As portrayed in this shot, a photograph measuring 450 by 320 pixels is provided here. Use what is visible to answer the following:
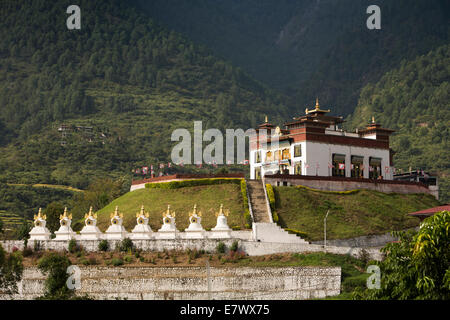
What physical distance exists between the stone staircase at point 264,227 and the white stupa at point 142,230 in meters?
9.19

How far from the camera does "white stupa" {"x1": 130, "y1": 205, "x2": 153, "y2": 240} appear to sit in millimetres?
69750

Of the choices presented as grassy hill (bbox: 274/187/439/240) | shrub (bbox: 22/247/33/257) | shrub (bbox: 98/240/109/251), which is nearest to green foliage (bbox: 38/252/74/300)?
shrub (bbox: 98/240/109/251)

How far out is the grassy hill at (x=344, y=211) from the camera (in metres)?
73.2

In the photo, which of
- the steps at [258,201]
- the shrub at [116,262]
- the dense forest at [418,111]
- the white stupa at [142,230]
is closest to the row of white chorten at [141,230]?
the white stupa at [142,230]

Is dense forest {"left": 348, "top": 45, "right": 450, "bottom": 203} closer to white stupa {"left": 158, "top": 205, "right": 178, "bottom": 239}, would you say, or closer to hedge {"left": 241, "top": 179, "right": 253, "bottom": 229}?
hedge {"left": 241, "top": 179, "right": 253, "bottom": 229}

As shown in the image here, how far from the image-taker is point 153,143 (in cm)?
17688

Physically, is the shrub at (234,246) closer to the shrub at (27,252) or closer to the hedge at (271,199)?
the hedge at (271,199)

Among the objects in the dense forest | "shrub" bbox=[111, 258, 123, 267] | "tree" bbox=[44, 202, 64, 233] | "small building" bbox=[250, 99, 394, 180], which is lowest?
"shrub" bbox=[111, 258, 123, 267]

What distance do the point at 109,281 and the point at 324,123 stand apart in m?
36.9

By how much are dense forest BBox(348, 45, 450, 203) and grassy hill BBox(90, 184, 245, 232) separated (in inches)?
2297
